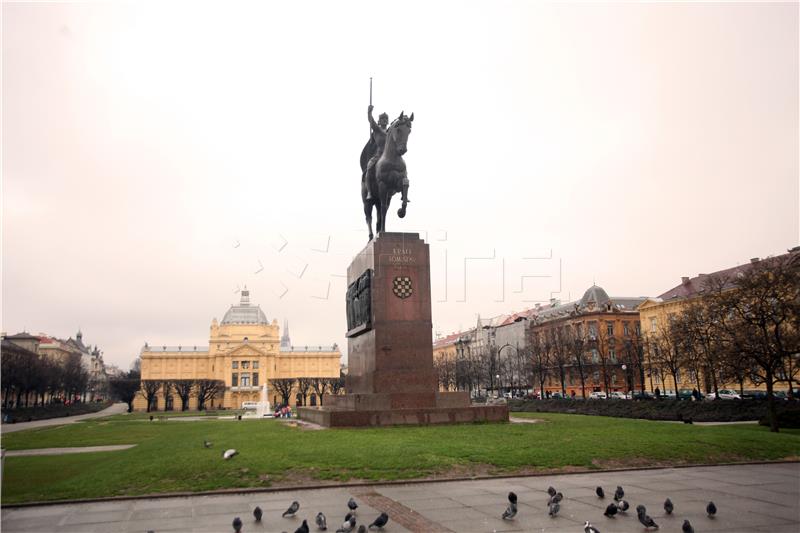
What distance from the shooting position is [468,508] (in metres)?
10.7

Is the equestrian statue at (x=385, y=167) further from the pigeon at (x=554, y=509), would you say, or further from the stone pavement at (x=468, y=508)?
the pigeon at (x=554, y=509)

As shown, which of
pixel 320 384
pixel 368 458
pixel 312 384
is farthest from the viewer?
pixel 312 384

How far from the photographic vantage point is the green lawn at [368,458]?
13.2m

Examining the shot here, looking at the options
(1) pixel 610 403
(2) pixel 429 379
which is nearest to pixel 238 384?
(1) pixel 610 403

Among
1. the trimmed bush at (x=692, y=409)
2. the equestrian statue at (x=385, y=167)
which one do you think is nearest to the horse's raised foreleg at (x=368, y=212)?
the equestrian statue at (x=385, y=167)

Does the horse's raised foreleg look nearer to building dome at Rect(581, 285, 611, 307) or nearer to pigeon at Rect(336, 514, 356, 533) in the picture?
pigeon at Rect(336, 514, 356, 533)

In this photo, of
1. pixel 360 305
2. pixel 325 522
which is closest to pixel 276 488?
pixel 325 522

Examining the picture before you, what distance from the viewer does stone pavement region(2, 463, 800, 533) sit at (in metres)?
9.48

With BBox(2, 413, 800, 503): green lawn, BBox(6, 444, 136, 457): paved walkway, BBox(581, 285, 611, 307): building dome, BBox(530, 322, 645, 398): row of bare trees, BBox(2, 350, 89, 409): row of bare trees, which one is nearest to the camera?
BBox(2, 413, 800, 503): green lawn

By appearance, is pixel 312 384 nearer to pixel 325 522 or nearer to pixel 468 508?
pixel 468 508

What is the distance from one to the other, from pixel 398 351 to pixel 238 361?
133 meters

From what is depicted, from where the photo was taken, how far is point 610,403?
150 ft

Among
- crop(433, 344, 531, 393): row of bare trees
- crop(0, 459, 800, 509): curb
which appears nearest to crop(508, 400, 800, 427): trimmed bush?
crop(0, 459, 800, 509): curb

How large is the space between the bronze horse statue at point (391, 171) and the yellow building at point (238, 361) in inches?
4338
